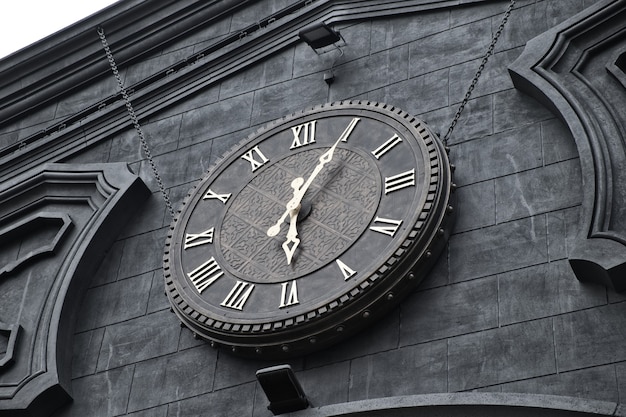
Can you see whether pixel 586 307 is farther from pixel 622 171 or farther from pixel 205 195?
pixel 205 195

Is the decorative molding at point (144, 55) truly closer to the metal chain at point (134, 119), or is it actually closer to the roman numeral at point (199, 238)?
the metal chain at point (134, 119)

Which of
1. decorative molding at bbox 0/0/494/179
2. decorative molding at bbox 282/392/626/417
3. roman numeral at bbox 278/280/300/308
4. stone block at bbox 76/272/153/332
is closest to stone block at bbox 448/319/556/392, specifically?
decorative molding at bbox 282/392/626/417

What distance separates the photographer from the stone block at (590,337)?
38.0 ft

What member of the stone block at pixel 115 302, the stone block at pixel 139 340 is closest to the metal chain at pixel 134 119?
the stone block at pixel 115 302

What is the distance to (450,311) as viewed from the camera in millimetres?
12492

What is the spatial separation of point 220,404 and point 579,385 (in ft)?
10.0

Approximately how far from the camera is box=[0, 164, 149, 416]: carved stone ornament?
1364 centimetres

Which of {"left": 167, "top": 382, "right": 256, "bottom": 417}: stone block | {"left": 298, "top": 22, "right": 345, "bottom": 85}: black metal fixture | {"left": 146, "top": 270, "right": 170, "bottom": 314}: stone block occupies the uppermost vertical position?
{"left": 298, "top": 22, "right": 345, "bottom": 85}: black metal fixture

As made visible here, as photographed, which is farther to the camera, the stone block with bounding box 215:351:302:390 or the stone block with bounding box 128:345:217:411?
the stone block with bounding box 128:345:217:411

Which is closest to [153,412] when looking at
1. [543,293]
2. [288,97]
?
[543,293]

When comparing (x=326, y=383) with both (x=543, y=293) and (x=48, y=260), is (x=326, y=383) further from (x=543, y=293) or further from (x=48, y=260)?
(x=48, y=260)

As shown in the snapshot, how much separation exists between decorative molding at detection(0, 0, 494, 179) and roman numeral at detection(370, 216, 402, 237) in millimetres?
2919

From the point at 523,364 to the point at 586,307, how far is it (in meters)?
0.67

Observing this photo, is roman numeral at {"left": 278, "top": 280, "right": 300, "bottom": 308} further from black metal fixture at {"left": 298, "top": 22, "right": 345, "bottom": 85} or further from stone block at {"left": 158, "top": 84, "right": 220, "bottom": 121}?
stone block at {"left": 158, "top": 84, "right": 220, "bottom": 121}
